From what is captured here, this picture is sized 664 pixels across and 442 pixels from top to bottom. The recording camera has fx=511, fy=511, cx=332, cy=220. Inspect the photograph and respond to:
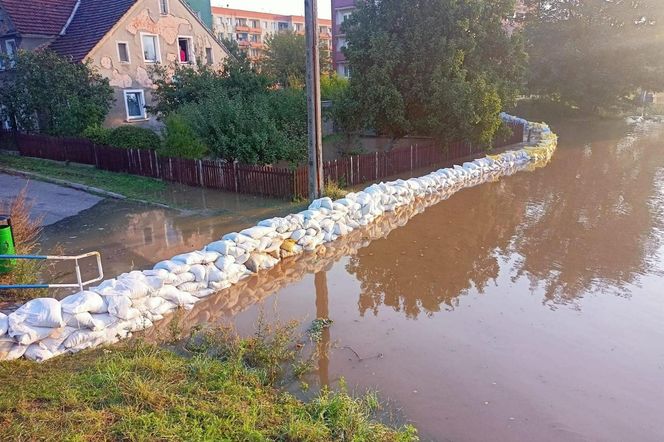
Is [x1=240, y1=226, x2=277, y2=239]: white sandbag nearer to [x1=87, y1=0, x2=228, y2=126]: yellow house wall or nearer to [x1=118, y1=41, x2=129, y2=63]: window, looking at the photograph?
[x1=87, y1=0, x2=228, y2=126]: yellow house wall

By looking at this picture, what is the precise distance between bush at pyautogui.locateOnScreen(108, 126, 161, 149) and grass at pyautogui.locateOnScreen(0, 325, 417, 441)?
11.6 meters

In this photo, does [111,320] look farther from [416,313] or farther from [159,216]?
[159,216]

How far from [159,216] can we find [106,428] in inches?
307

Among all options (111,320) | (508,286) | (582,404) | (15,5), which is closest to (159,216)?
(111,320)

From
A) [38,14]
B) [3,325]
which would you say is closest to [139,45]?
[38,14]

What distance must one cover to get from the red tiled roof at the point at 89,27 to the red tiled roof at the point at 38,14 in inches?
20.0

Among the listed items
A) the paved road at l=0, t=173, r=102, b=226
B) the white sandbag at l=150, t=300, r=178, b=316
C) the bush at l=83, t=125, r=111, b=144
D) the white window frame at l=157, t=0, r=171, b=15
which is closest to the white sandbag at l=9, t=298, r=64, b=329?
the white sandbag at l=150, t=300, r=178, b=316

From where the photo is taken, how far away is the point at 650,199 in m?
13.1

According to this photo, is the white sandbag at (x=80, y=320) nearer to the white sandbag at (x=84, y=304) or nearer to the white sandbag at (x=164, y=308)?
the white sandbag at (x=84, y=304)

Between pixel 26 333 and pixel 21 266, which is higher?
pixel 21 266

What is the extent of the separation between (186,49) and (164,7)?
Answer: 2098mm

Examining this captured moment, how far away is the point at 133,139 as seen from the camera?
1600cm

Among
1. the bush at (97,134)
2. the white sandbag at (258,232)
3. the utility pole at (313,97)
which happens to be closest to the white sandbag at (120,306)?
the white sandbag at (258,232)

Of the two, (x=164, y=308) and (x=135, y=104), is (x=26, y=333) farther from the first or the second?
(x=135, y=104)
